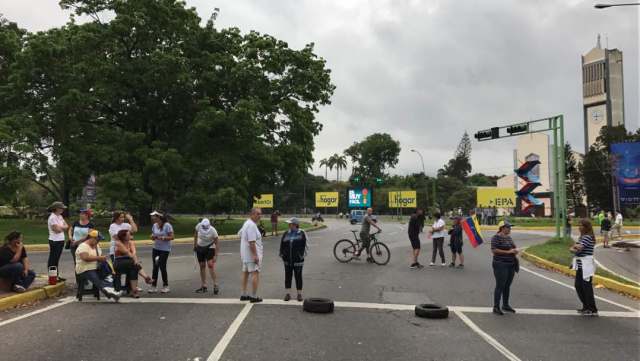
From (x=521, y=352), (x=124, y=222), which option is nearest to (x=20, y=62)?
(x=124, y=222)

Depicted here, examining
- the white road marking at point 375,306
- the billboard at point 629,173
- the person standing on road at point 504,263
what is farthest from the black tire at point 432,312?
the billboard at point 629,173

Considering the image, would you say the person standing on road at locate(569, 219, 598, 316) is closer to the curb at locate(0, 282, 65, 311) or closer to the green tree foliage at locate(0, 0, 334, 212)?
the curb at locate(0, 282, 65, 311)

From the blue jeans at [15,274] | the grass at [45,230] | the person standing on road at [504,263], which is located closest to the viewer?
the person standing on road at [504,263]

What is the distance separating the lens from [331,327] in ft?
24.1

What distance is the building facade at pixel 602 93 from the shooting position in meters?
104

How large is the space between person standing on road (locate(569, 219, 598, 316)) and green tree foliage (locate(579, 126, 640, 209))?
2898 inches

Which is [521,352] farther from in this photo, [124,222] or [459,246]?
[459,246]

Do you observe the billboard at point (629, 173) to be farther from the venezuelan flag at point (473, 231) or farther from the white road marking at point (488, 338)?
the white road marking at point (488, 338)

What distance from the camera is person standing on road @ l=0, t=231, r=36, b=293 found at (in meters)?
9.51

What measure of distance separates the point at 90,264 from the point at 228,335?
393 centimetres

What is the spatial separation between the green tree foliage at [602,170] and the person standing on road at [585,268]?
73619 mm

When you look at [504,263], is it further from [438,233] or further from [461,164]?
[461,164]

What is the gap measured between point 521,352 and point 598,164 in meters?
80.9

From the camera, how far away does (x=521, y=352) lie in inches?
248
